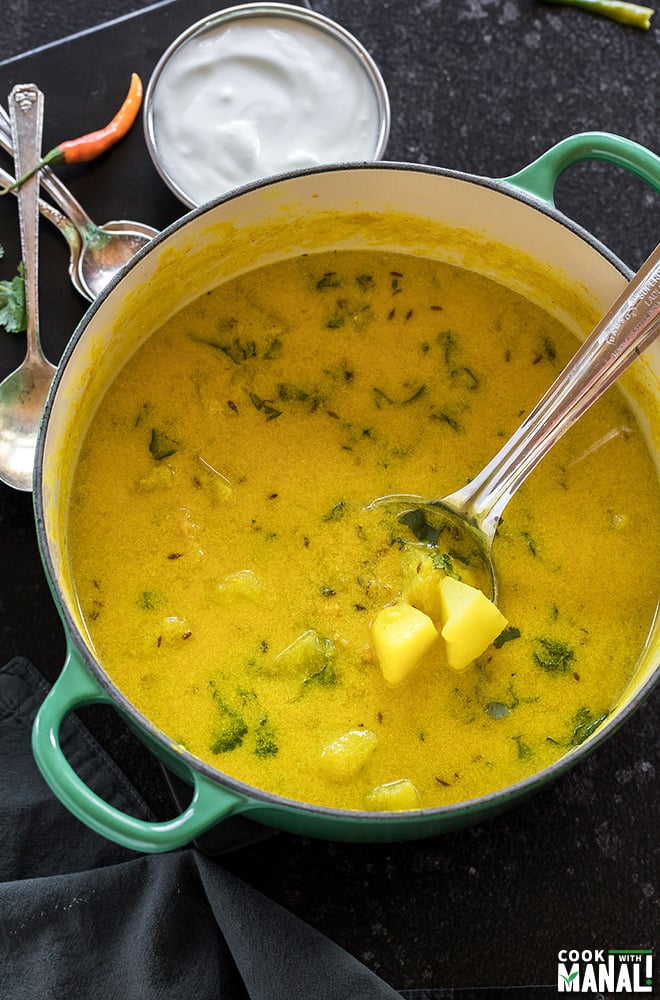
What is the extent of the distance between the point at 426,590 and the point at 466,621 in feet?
0.35

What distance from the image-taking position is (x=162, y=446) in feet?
6.59

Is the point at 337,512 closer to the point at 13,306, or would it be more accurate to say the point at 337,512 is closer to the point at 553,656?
the point at 553,656

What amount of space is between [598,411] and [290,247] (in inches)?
25.2

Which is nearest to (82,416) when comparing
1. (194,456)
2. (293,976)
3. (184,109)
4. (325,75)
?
(194,456)

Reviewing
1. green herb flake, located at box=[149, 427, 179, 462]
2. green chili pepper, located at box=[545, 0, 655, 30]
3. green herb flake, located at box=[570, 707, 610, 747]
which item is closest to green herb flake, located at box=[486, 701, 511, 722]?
green herb flake, located at box=[570, 707, 610, 747]

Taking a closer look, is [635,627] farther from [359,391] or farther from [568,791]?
[359,391]

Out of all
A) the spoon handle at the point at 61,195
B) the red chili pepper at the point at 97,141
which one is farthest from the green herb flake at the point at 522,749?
the red chili pepper at the point at 97,141

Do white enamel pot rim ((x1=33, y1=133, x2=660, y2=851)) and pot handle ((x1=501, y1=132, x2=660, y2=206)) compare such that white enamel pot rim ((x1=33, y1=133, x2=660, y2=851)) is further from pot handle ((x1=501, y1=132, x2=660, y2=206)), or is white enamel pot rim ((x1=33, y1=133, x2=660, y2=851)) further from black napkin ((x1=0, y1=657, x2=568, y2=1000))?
black napkin ((x1=0, y1=657, x2=568, y2=1000))

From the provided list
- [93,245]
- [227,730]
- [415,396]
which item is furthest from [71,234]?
[227,730]

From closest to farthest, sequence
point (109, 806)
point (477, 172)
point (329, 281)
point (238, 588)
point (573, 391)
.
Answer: point (109, 806), point (573, 391), point (238, 588), point (329, 281), point (477, 172)

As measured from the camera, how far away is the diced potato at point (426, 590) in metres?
1.91

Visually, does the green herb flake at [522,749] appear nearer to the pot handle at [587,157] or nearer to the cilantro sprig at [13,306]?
the pot handle at [587,157]

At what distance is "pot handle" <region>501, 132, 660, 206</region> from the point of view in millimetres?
1833

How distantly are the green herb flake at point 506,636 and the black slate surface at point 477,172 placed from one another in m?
0.30
